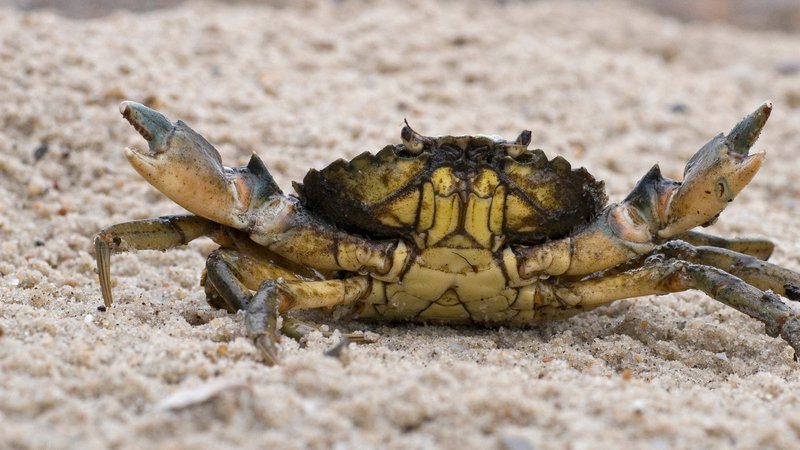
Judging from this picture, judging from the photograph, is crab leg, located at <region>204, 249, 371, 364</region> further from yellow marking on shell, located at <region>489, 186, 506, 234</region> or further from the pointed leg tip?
Answer: yellow marking on shell, located at <region>489, 186, 506, 234</region>

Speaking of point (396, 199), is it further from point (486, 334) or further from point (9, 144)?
point (9, 144)

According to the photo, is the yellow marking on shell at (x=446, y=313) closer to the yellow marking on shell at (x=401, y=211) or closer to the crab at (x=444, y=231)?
the crab at (x=444, y=231)

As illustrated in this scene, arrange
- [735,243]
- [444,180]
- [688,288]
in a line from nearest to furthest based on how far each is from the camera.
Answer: [444,180]
[688,288]
[735,243]

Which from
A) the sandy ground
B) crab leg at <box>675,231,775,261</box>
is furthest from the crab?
crab leg at <box>675,231,775,261</box>

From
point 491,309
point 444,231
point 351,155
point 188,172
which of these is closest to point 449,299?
point 491,309

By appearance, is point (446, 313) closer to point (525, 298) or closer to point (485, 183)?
point (525, 298)

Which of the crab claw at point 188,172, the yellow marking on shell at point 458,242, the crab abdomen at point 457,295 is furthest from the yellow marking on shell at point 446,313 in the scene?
the crab claw at point 188,172
